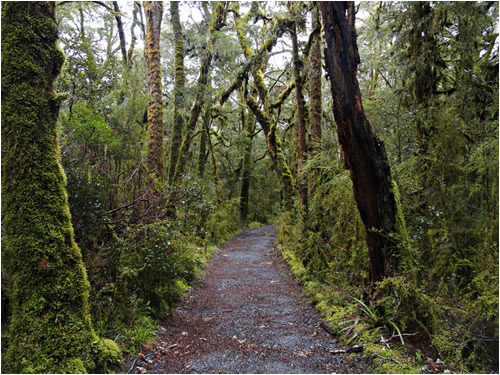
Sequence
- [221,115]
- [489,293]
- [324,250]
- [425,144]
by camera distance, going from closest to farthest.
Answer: [489,293]
[425,144]
[324,250]
[221,115]

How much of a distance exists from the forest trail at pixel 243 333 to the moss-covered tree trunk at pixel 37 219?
1135 millimetres

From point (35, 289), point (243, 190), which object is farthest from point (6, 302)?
point (243, 190)

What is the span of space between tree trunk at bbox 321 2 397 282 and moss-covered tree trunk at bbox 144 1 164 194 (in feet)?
19.9

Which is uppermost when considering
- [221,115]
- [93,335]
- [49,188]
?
[221,115]

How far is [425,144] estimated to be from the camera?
6805 millimetres

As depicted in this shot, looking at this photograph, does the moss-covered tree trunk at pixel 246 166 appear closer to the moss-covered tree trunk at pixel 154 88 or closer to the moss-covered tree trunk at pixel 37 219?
the moss-covered tree trunk at pixel 154 88

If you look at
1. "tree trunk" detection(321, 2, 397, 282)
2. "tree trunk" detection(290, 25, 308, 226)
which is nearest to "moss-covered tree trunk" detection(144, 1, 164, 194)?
"tree trunk" detection(290, 25, 308, 226)

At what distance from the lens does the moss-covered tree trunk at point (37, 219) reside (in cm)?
329

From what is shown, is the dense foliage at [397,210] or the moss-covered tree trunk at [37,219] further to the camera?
the dense foliage at [397,210]

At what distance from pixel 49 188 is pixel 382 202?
14.9 ft

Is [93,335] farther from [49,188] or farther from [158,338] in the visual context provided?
[49,188]

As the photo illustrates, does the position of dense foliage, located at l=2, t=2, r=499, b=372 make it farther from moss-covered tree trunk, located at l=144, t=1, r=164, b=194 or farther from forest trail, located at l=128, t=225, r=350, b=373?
moss-covered tree trunk, located at l=144, t=1, r=164, b=194

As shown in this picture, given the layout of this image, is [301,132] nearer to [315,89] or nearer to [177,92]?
[315,89]

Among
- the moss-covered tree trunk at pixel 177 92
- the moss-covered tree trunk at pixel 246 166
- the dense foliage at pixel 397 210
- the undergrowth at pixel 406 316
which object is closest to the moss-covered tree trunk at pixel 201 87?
the moss-covered tree trunk at pixel 177 92
